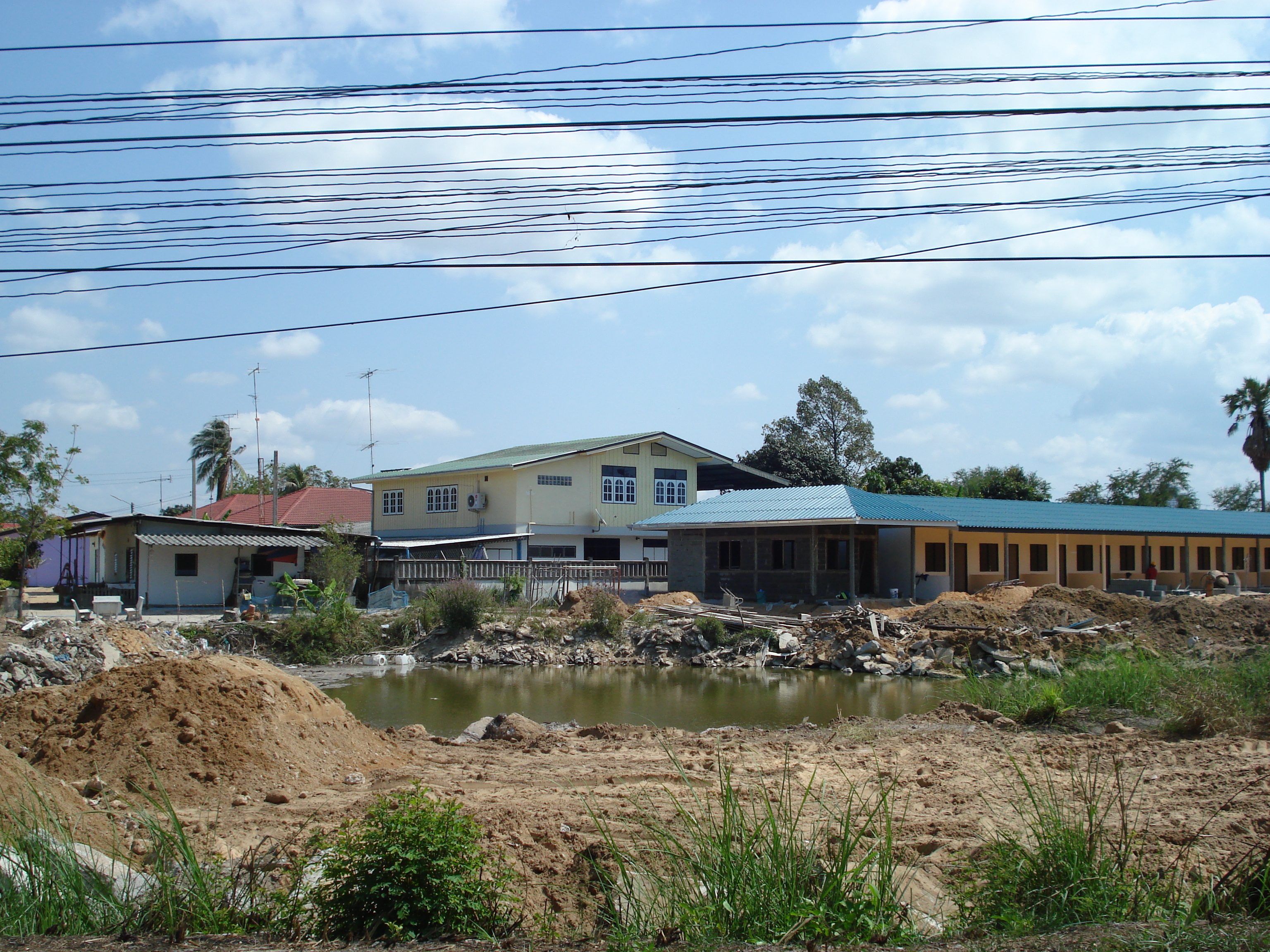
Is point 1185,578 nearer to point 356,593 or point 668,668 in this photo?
point 668,668

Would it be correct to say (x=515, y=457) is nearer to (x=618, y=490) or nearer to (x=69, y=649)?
(x=618, y=490)

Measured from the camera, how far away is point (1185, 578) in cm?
4169

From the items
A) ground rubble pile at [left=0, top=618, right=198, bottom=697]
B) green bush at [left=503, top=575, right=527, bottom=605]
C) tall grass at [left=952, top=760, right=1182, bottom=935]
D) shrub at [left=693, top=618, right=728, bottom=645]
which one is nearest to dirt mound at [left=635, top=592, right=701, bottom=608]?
shrub at [left=693, top=618, right=728, bottom=645]

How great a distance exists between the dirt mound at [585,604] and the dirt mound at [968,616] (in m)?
8.76

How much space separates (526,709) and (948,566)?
2013 cm

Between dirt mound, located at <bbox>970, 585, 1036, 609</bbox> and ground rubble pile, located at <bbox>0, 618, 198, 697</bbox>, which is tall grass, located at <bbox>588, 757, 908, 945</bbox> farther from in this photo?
dirt mound, located at <bbox>970, 585, 1036, 609</bbox>

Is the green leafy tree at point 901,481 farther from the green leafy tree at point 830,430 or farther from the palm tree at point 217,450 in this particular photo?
the palm tree at point 217,450

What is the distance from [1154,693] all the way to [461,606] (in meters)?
19.4

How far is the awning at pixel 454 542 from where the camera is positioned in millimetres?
36562

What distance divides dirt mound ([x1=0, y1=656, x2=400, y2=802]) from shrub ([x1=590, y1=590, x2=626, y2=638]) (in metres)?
17.2

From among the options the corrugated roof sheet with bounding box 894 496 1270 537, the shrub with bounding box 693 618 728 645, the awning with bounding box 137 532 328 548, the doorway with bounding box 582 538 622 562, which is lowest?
the shrub with bounding box 693 618 728 645

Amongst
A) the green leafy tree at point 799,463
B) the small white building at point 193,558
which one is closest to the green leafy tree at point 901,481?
the green leafy tree at point 799,463

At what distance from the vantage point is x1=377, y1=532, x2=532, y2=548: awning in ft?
120

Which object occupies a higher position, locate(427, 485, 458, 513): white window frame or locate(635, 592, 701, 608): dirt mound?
locate(427, 485, 458, 513): white window frame
